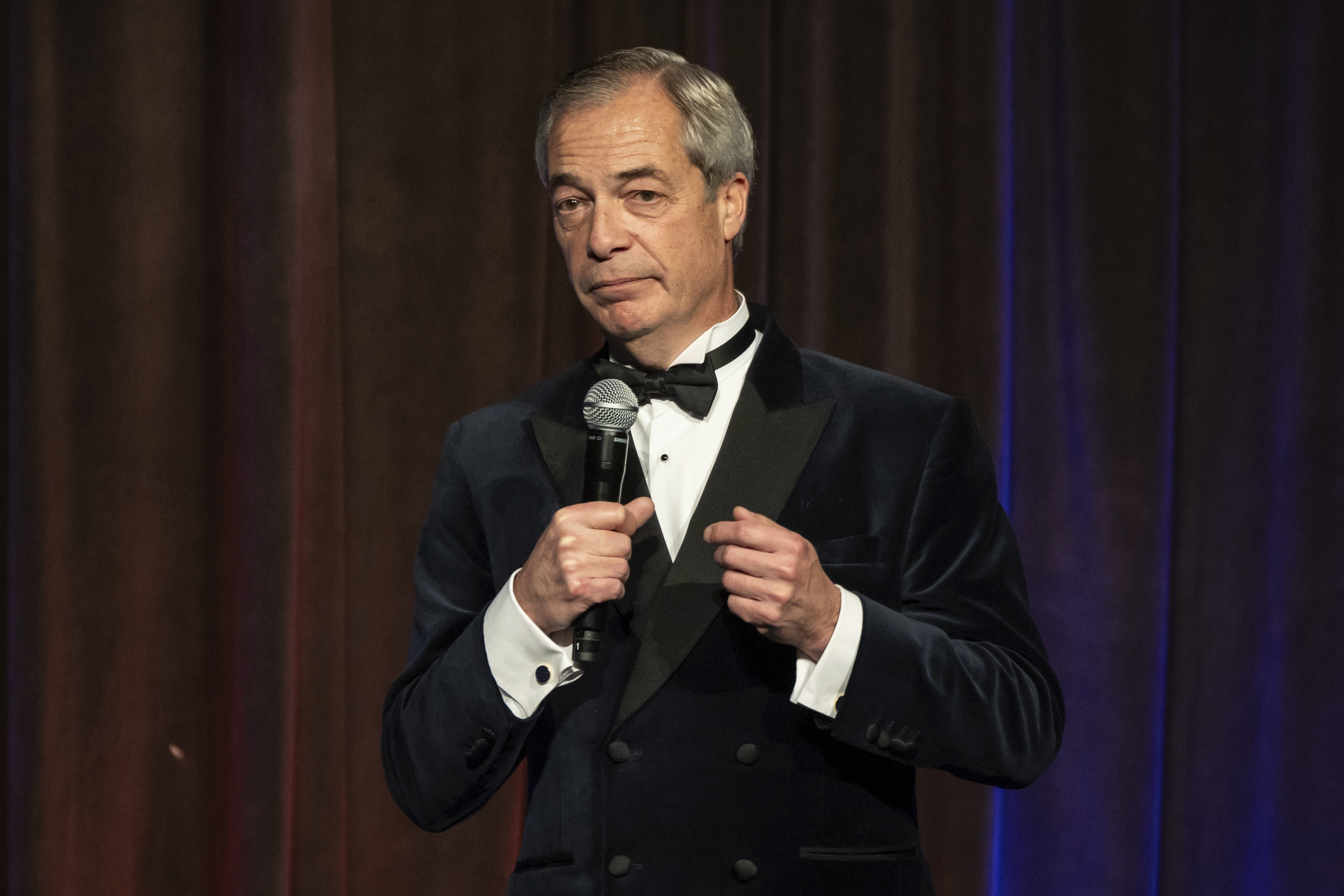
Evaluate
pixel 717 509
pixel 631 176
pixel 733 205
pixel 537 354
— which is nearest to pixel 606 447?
pixel 717 509

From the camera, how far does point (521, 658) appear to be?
56.1 inches

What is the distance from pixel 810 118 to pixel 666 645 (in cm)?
180

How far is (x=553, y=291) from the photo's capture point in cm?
299

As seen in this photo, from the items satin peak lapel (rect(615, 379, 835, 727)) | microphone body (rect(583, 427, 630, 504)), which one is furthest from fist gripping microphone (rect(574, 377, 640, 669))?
satin peak lapel (rect(615, 379, 835, 727))

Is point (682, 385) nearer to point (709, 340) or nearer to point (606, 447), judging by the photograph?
point (709, 340)

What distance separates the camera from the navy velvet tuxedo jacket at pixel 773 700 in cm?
146

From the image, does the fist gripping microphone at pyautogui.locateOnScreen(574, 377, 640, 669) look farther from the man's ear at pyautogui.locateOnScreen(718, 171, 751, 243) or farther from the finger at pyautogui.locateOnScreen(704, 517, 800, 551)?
the man's ear at pyautogui.locateOnScreen(718, 171, 751, 243)

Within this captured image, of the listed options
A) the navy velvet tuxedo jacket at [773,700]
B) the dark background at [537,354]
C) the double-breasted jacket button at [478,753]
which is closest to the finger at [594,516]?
the navy velvet tuxedo jacket at [773,700]

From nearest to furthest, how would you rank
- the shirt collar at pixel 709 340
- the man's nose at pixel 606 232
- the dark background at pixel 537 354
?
the man's nose at pixel 606 232
the shirt collar at pixel 709 340
the dark background at pixel 537 354

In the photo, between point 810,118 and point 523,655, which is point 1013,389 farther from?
point 523,655

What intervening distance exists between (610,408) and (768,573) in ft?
0.89

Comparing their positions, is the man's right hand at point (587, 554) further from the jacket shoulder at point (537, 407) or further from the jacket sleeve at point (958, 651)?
the jacket shoulder at point (537, 407)

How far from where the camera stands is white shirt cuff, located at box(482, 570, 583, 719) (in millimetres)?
1413

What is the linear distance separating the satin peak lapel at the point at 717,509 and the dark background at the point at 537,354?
1.33 m
